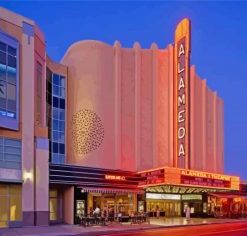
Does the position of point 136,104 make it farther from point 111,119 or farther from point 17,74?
point 17,74

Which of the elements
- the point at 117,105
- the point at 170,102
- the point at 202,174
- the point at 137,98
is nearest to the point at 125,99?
the point at 137,98

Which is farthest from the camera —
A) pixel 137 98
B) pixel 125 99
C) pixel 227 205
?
pixel 227 205

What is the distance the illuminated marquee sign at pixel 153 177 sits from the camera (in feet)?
156

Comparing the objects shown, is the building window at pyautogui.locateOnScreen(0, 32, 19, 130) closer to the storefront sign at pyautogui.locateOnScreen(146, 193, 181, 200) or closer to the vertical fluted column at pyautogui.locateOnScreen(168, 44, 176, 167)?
the vertical fluted column at pyautogui.locateOnScreen(168, 44, 176, 167)

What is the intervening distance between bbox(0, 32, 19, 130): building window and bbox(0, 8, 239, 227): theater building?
0.25 feet

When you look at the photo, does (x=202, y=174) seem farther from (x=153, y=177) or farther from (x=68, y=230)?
(x=68, y=230)

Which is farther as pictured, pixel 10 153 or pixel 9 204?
pixel 10 153

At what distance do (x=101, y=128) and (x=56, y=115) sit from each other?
15.3 feet

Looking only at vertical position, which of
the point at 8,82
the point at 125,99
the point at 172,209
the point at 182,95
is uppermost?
the point at 182,95

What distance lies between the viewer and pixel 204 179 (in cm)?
5328

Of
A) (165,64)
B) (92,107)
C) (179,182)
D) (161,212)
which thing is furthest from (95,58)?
(161,212)

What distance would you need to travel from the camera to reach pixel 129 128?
176 ft

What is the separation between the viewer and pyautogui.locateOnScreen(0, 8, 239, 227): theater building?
38.0 metres

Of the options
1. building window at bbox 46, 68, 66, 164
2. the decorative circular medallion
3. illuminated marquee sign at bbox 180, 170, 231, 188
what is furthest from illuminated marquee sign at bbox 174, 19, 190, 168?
building window at bbox 46, 68, 66, 164
